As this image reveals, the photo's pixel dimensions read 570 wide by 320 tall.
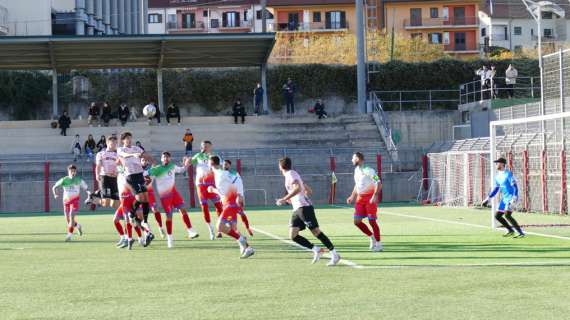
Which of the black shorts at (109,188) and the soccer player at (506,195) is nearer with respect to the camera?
the soccer player at (506,195)

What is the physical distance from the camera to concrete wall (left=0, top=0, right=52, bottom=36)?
61.5 metres

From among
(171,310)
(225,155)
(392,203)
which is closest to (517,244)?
(171,310)

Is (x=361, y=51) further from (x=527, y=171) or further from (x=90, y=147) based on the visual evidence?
(x=527, y=171)

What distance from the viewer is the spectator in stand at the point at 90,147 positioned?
43.5 m

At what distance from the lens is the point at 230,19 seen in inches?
4272

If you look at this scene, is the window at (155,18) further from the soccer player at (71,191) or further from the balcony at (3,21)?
the soccer player at (71,191)

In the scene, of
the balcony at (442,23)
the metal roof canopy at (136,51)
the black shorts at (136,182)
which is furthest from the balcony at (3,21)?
the balcony at (442,23)

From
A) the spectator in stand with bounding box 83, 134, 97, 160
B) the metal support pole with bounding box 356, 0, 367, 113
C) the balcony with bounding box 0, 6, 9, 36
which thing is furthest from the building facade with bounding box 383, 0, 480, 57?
the spectator in stand with bounding box 83, 134, 97, 160

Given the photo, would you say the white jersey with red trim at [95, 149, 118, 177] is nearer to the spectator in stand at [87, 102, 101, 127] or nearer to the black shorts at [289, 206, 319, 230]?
the black shorts at [289, 206, 319, 230]

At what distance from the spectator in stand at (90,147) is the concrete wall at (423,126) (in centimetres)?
1578

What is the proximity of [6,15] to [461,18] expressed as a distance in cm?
5193

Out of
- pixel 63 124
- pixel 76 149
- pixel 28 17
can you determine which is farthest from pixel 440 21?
pixel 76 149

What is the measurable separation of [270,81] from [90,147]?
21.1m

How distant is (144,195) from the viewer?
1984cm
